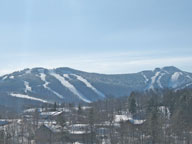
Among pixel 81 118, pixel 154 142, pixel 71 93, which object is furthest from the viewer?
pixel 71 93

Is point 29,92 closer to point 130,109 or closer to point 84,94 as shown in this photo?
point 84,94

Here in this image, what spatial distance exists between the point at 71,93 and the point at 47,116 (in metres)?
109

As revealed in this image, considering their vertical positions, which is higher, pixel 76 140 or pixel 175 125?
pixel 175 125

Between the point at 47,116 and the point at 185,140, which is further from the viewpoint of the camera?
the point at 47,116

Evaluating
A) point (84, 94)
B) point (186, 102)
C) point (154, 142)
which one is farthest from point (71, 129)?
point (84, 94)

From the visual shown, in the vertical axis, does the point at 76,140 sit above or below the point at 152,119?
below

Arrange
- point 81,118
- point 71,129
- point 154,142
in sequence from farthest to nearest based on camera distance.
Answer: point 81,118 < point 71,129 < point 154,142

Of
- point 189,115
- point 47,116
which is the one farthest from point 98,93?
point 189,115

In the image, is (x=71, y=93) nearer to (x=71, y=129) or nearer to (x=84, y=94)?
(x=84, y=94)

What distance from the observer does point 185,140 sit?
40156 millimetres

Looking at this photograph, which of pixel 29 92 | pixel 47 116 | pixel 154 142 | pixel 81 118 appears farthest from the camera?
pixel 29 92

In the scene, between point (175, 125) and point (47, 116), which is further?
point (47, 116)

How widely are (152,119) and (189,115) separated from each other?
41.1 feet

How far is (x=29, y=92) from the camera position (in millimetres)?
171750
